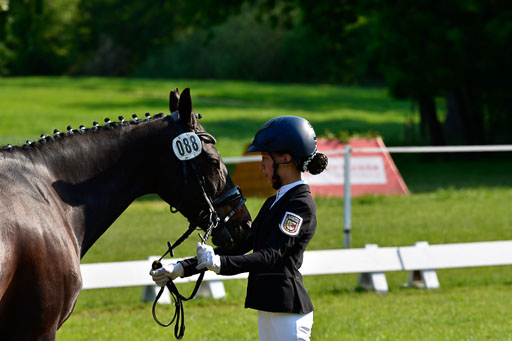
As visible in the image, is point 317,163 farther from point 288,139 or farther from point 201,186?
point 201,186

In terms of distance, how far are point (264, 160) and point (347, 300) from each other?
182 inches

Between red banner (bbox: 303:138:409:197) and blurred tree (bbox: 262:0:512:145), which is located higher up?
blurred tree (bbox: 262:0:512:145)

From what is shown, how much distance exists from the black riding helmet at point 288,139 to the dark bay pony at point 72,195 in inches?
10.8

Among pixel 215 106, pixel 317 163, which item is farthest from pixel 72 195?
pixel 215 106

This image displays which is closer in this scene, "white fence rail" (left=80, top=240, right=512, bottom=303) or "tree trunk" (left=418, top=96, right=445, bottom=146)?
"white fence rail" (left=80, top=240, right=512, bottom=303)

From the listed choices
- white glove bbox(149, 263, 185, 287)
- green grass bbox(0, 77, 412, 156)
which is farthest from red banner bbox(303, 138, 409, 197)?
white glove bbox(149, 263, 185, 287)

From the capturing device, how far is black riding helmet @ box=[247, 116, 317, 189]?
398cm

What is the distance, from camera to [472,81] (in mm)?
22422

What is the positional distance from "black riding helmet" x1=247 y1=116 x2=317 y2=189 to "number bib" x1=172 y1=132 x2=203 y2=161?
277 mm

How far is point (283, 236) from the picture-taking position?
3.90m

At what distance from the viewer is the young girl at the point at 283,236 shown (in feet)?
12.8

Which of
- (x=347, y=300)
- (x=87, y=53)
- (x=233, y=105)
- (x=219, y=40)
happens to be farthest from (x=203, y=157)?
(x=87, y=53)

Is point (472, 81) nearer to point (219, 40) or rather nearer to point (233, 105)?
point (233, 105)

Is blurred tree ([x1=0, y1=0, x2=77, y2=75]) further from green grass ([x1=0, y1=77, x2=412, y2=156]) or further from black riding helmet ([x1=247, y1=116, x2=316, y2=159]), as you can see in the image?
black riding helmet ([x1=247, y1=116, x2=316, y2=159])
